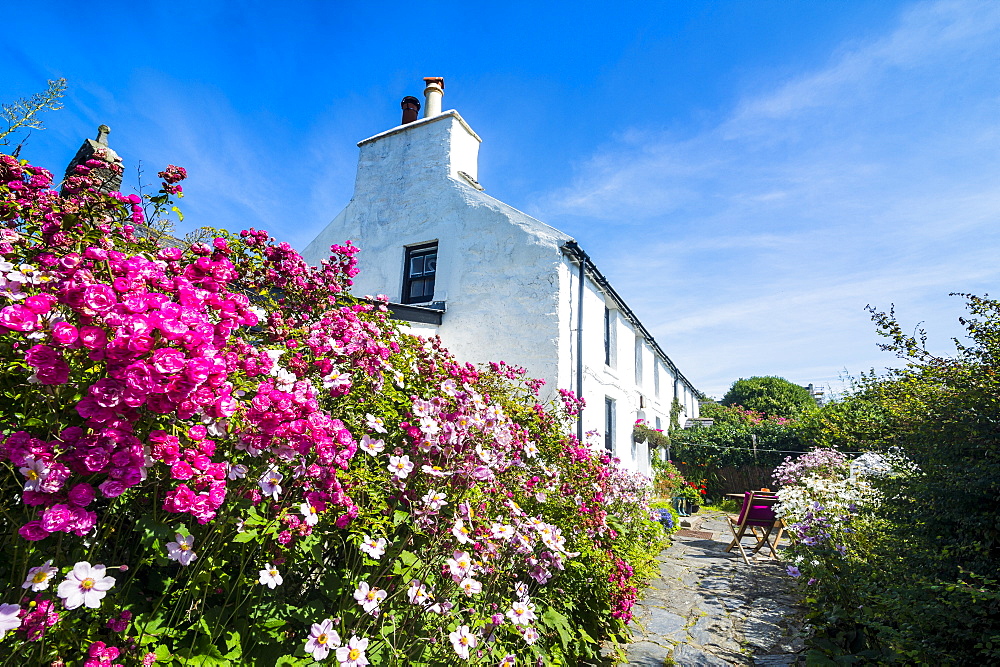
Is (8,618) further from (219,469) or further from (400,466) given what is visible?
(400,466)

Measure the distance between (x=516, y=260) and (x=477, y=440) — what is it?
6.36 metres

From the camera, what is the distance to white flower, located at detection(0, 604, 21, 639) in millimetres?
1184

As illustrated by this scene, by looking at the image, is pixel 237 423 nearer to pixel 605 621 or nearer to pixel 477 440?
pixel 477 440

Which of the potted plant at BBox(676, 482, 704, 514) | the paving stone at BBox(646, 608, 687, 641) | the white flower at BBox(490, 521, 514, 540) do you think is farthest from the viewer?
the potted plant at BBox(676, 482, 704, 514)

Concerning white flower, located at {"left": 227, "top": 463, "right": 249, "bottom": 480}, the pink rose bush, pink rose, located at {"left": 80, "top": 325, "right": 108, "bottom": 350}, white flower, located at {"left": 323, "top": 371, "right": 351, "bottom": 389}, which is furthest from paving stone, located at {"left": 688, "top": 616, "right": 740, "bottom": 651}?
pink rose, located at {"left": 80, "top": 325, "right": 108, "bottom": 350}

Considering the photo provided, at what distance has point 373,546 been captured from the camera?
1.91 meters

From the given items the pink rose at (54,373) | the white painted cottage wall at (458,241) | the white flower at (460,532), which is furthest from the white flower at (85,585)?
the white painted cottage wall at (458,241)

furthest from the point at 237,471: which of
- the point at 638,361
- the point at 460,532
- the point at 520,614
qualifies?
the point at 638,361

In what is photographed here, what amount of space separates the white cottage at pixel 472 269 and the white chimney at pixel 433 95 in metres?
0.03

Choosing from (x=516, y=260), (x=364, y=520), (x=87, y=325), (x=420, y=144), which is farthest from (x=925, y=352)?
(x=420, y=144)

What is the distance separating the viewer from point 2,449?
1182 mm

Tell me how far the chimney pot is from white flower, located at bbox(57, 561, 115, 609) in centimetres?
1106

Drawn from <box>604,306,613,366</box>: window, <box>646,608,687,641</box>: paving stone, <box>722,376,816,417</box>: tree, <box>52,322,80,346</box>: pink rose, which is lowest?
<box>646,608,687,641</box>: paving stone

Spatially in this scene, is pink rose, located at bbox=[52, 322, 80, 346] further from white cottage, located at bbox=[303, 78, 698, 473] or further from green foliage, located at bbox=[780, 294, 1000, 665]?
white cottage, located at bbox=[303, 78, 698, 473]
